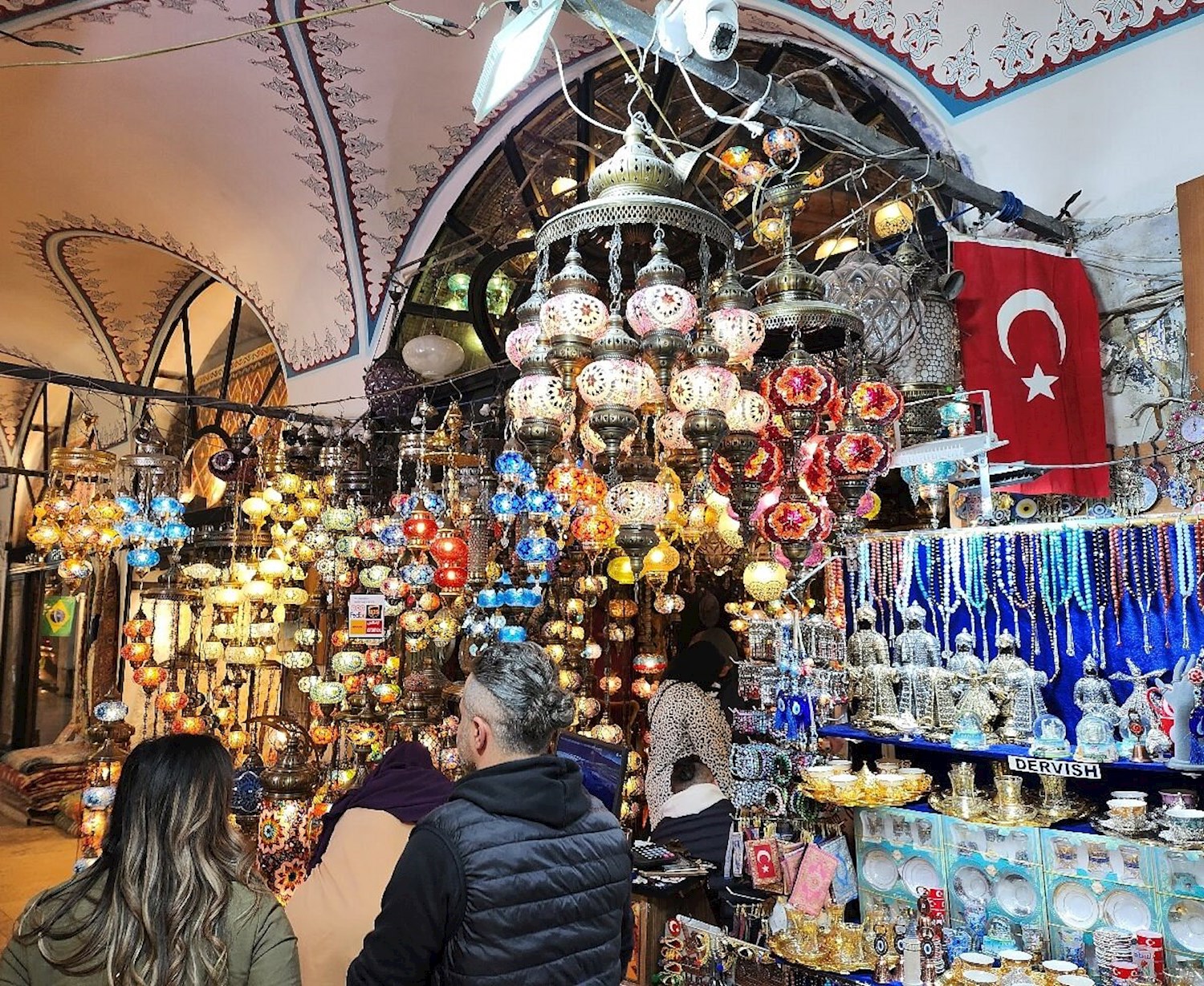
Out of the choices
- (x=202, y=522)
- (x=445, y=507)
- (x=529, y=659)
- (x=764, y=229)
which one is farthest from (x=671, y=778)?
(x=202, y=522)

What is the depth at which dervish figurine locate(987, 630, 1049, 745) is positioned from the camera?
295cm

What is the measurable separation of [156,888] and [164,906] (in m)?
0.03

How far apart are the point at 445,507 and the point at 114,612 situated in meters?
6.82

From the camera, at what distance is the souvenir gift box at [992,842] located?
2.74 meters

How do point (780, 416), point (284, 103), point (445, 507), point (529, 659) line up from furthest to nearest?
1. point (284, 103)
2. point (445, 507)
3. point (780, 416)
4. point (529, 659)

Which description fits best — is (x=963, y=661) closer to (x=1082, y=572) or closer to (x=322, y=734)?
(x=1082, y=572)

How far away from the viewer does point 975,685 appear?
10.0 feet

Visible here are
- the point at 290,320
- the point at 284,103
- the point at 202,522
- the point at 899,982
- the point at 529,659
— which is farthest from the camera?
the point at 202,522

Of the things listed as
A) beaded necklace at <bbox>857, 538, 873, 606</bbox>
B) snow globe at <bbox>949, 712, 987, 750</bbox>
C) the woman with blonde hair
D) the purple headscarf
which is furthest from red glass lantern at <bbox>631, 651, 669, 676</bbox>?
the woman with blonde hair

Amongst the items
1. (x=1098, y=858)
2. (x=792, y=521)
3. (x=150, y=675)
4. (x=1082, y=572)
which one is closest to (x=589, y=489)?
(x=792, y=521)

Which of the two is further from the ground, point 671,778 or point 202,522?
point 202,522

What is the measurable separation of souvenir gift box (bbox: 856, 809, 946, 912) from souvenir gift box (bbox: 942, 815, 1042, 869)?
0.04 m

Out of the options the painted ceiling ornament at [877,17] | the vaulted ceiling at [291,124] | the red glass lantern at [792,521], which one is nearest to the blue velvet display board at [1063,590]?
the red glass lantern at [792,521]

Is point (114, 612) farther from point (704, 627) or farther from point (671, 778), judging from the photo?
point (671, 778)
